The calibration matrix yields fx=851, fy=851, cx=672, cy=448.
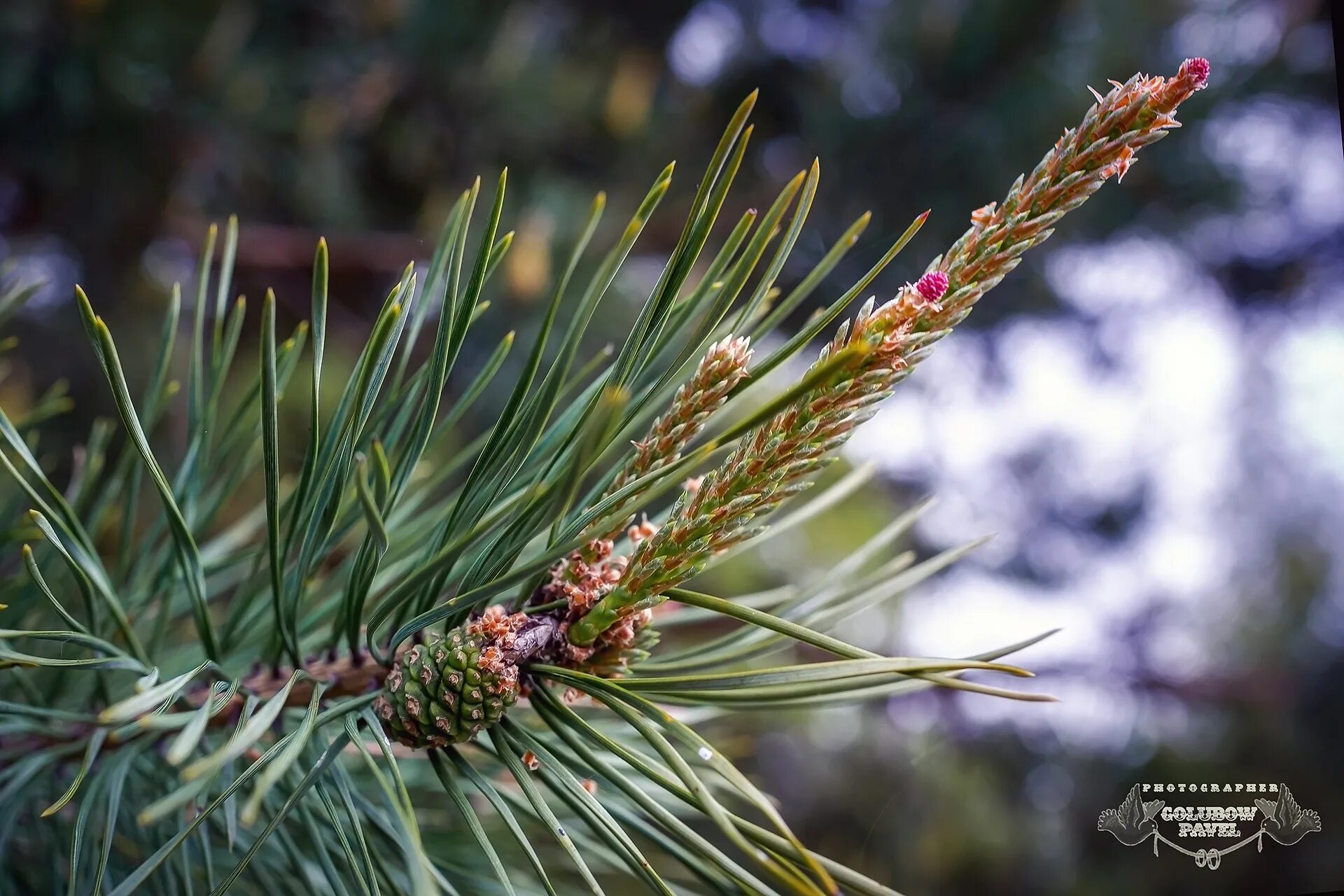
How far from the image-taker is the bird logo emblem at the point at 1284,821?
514 mm

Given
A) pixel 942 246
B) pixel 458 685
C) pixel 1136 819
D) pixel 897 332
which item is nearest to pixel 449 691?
pixel 458 685

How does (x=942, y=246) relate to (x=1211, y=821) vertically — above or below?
above

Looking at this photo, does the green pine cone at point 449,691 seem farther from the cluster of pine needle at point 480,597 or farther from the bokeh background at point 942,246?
the bokeh background at point 942,246

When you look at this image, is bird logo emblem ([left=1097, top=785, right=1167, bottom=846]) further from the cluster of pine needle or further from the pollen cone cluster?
the pollen cone cluster

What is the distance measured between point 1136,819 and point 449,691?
52 centimetres

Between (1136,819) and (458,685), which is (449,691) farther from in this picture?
(1136,819)

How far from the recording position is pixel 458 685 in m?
0.19

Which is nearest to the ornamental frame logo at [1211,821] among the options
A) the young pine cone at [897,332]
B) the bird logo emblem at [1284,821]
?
the bird logo emblem at [1284,821]

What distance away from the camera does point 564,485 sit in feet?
0.51

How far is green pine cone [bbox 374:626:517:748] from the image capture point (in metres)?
0.19

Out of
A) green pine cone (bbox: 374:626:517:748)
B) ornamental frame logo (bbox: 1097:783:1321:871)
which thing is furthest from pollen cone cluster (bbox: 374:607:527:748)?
ornamental frame logo (bbox: 1097:783:1321:871)

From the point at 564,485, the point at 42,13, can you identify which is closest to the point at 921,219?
the point at 564,485

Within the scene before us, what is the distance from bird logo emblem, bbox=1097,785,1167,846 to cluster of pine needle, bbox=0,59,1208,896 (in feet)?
1.28

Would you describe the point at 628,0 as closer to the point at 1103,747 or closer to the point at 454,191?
the point at 454,191
